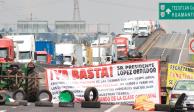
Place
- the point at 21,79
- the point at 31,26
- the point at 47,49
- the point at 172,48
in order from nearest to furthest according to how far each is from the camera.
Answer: the point at 21,79 → the point at 47,49 → the point at 172,48 → the point at 31,26

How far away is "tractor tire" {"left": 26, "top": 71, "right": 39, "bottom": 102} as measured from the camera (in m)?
27.3

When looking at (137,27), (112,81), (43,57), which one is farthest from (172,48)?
(112,81)

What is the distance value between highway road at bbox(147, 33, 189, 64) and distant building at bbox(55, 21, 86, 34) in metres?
14.3

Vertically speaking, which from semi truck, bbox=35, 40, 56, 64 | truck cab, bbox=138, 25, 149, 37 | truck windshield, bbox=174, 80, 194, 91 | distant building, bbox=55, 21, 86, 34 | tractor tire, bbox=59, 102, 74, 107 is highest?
distant building, bbox=55, 21, 86, 34

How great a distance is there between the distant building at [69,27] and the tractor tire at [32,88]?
88.2 metres

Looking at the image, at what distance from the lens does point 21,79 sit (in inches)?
1161

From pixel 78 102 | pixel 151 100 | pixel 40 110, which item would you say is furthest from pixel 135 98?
pixel 40 110

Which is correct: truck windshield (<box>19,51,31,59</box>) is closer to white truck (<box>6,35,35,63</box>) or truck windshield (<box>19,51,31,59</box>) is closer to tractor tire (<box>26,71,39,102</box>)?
white truck (<box>6,35,35,63</box>)

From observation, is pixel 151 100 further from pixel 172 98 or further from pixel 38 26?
pixel 38 26

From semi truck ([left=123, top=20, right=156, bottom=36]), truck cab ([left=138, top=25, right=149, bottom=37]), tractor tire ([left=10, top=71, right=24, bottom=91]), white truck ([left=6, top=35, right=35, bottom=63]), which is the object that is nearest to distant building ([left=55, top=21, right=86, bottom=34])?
truck cab ([left=138, top=25, right=149, bottom=37])

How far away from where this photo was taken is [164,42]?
11488 cm

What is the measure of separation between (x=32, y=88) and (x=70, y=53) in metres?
40.8

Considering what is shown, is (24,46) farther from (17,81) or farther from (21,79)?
(21,79)

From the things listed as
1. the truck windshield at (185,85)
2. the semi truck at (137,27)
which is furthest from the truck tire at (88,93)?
the semi truck at (137,27)
